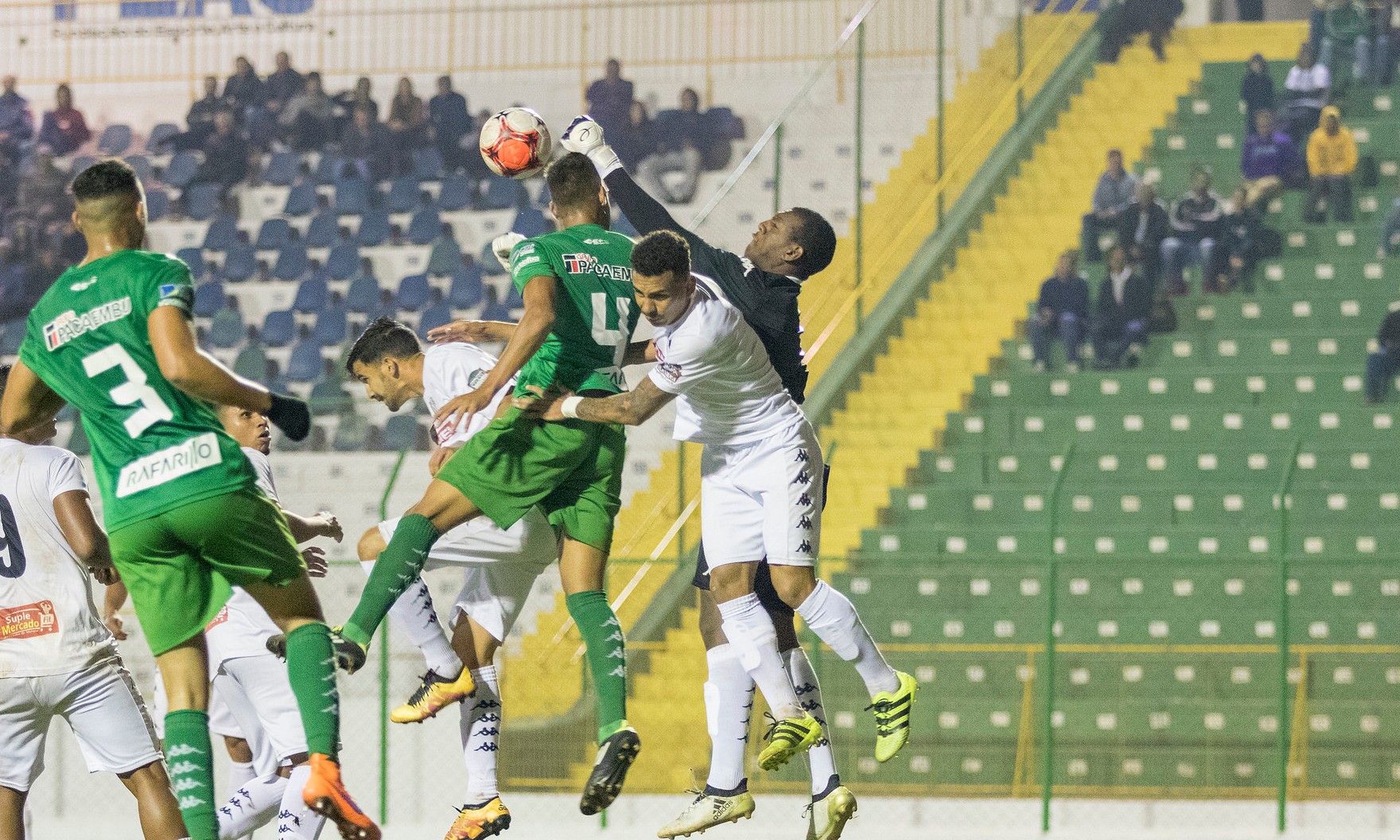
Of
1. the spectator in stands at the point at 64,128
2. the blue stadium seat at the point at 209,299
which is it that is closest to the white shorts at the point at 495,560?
the blue stadium seat at the point at 209,299

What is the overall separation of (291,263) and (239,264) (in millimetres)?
545

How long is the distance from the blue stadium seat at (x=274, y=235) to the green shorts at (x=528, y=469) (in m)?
13.2

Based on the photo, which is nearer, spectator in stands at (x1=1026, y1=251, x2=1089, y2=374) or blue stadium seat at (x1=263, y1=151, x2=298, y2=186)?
spectator in stands at (x1=1026, y1=251, x2=1089, y2=374)

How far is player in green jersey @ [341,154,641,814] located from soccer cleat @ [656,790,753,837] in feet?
1.15

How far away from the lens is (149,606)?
17.1ft

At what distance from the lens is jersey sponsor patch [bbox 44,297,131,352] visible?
5.08m

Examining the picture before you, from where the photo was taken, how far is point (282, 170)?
19.9 metres

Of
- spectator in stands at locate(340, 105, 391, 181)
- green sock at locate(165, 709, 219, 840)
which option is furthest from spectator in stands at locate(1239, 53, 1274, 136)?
green sock at locate(165, 709, 219, 840)

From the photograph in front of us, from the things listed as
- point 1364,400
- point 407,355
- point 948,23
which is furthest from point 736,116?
point 407,355

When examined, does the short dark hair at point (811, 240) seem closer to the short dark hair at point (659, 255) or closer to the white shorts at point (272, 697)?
the short dark hair at point (659, 255)

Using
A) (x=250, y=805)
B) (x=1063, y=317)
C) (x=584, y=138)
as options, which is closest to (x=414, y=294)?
(x=1063, y=317)

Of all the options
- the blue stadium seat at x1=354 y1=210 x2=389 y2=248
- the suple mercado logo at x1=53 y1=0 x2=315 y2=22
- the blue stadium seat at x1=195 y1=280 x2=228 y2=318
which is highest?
the suple mercado logo at x1=53 y1=0 x2=315 y2=22

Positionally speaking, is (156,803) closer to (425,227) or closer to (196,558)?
(196,558)

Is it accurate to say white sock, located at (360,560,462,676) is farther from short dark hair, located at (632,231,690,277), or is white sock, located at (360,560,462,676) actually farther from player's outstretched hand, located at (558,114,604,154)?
player's outstretched hand, located at (558,114,604,154)
